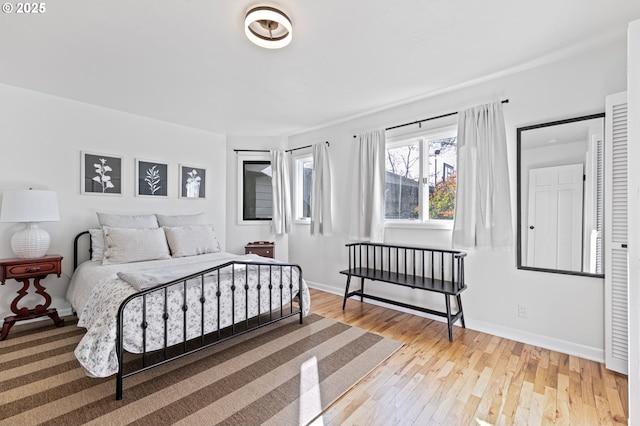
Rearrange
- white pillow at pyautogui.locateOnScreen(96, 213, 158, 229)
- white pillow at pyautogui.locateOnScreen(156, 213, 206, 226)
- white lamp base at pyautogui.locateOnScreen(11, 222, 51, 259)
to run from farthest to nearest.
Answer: white pillow at pyautogui.locateOnScreen(156, 213, 206, 226), white pillow at pyautogui.locateOnScreen(96, 213, 158, 229), white lamp base at pyautogui.locateOnScreen(11, 222, 51, 259)

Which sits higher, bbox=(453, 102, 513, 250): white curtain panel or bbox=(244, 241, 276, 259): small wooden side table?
bbox=(453, 102, 513, 250): white curtain panel

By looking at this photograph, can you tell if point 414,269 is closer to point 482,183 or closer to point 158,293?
point 482,183

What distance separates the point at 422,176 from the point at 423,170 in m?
0.07

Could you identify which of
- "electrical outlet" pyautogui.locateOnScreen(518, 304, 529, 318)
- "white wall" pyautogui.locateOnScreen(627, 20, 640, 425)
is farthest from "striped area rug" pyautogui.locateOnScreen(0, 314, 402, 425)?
"white wall" pyautogui.locateOnScreen(627, 20, 640, 425)

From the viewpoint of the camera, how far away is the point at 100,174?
3596 mm

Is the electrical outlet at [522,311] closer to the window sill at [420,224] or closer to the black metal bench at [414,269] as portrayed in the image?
the black metal bench at [414,269]

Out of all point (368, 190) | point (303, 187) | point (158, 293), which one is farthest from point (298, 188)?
point (158, 293)

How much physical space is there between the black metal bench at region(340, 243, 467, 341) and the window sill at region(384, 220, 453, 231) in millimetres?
258

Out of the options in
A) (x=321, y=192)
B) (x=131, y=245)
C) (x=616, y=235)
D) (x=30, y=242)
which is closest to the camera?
(x=616, y=235)

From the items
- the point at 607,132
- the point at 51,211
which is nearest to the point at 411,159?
the point at 607,132

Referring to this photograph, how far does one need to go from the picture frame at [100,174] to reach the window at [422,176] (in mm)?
3463

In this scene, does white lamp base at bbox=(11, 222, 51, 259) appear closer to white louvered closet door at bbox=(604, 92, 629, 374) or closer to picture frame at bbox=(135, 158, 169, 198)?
picture frame at bbox=(135, 158, 169, 198)

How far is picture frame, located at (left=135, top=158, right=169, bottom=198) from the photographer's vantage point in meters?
3.92
